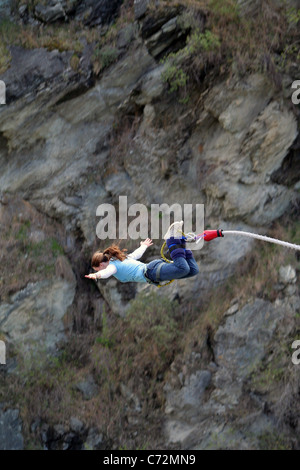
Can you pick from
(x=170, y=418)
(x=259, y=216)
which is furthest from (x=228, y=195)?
(x=170, y=418)

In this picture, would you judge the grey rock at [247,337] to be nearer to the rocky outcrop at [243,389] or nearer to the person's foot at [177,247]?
the rocky outcrop at [243,389]

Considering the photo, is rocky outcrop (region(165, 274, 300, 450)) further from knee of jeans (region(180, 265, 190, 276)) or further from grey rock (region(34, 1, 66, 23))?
grey rock (region(34, 1, 66, 23))

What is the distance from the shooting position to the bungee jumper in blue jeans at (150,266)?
23.2 ft

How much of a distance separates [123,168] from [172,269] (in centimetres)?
562

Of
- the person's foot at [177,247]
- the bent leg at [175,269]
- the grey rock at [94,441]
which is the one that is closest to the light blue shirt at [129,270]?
the bent leg at [175,269]

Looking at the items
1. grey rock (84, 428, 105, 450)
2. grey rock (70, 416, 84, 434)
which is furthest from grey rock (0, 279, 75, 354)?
grey rock (84, 428, 105, 450)

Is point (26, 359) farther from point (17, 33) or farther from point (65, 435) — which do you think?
point (17, 33)

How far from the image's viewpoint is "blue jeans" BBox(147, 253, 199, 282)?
23.1ft

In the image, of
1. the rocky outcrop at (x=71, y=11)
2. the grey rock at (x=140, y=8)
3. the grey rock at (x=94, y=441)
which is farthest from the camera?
the rocky outcrop at (x=71, y=11)

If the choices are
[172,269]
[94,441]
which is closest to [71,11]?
[172,269]

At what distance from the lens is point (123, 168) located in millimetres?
12195

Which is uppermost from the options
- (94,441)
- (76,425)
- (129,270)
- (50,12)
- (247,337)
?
(50,12)

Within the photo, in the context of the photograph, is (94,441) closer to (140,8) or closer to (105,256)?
(105,256)

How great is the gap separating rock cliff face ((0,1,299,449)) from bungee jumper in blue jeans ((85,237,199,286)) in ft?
13.0
